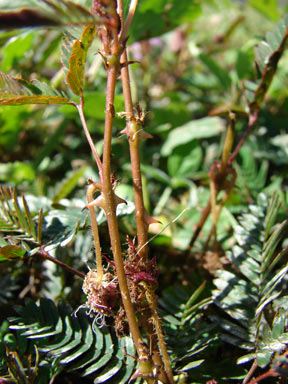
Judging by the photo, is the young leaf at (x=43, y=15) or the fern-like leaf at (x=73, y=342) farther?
the fern-like leaf at (x=73, y=342)

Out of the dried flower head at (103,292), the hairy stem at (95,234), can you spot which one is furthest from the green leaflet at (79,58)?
the dried flower head at (103,292)

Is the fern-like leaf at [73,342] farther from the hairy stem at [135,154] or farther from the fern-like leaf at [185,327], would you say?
the hairy stem at [135,154]

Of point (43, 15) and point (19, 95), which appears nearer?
point (43, 15)

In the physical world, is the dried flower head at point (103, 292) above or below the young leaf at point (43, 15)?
below

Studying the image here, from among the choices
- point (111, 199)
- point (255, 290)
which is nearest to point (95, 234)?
point (111, 199)

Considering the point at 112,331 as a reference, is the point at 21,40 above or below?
above

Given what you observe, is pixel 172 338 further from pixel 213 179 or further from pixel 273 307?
pixel 213 179

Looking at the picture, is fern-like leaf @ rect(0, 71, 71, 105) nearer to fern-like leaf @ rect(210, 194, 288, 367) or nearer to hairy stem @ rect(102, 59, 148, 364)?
hairy stem @ rect(102, 59, 148, 364)

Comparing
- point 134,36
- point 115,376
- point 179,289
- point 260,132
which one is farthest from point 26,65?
point 115,376

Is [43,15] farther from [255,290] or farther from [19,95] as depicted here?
[255,290]
